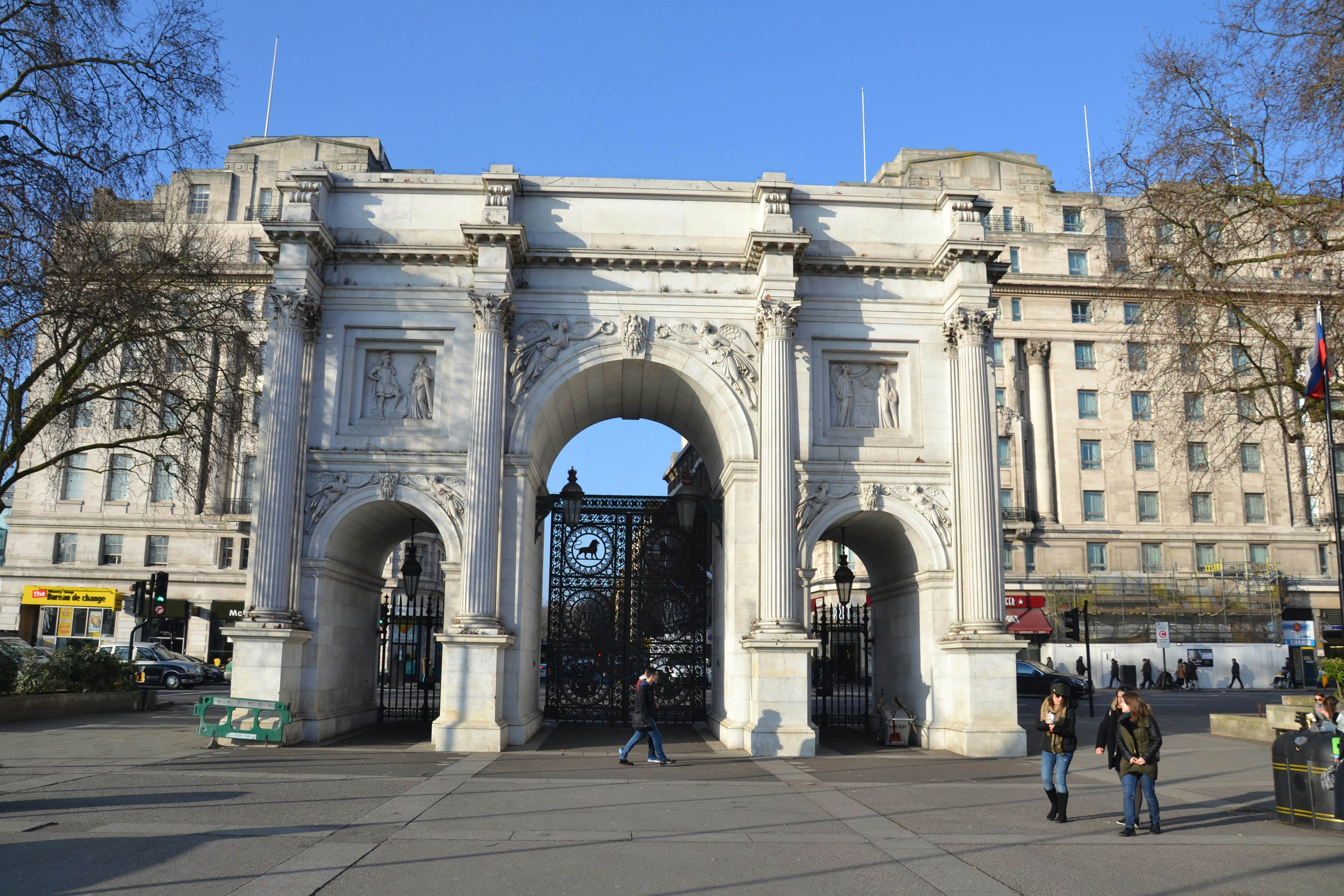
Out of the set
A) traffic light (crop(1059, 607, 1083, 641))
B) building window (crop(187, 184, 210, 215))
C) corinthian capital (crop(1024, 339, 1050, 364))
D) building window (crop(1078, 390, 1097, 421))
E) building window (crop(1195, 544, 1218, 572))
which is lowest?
traffic light (crop(1059, 607, 1083, 641))

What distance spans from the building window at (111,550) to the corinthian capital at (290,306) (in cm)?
4233

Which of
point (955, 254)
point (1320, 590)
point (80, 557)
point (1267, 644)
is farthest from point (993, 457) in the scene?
point (80, 557)

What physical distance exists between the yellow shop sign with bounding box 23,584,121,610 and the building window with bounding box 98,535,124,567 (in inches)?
151

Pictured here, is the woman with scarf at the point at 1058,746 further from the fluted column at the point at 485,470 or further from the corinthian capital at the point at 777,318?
the fluted column at the point at 485,470

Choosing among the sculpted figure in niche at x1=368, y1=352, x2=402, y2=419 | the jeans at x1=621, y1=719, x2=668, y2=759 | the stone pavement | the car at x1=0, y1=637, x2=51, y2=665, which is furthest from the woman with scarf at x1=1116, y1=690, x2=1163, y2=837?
the car at x1=0, y1=637, x2=51, y2=665

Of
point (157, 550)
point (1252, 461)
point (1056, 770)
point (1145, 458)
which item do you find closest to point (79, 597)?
point (157, 550)

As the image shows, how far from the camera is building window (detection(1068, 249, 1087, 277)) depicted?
63.0 m

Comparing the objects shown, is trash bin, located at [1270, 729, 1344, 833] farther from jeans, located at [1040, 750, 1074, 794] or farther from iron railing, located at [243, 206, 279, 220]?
iron railing, located at [243, 206, 279, 220]

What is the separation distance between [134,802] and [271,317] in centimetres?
1248

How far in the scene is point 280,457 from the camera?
2239 cm

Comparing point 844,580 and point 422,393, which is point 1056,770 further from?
point 422,393

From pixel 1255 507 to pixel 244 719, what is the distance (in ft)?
192

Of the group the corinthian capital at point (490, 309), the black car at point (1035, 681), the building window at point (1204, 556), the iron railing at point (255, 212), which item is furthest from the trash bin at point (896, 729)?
the iron railing at point (255, 212)

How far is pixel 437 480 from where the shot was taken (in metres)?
23.1
